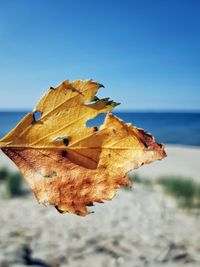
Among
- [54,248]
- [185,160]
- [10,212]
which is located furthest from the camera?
[185,160]

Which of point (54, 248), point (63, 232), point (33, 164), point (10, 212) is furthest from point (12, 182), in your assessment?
point (33, 164)

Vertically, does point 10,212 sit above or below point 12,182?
below

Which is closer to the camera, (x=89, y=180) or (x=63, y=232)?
(x=89, y=180)

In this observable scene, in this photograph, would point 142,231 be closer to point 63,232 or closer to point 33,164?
point 63,232

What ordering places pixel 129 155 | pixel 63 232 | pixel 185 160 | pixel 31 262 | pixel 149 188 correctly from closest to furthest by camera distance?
pixel 129 155, pixel 31 262, pixel 63 232, pixel 149 188, pixel 185 160

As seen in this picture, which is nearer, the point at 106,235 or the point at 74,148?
the point at 74,148

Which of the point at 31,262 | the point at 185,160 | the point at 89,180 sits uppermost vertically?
the point at 185,160
